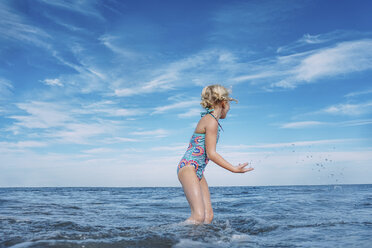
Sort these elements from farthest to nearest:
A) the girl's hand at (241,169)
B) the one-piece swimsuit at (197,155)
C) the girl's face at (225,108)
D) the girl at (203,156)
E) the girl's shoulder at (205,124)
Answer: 1. the girl's face at (225,108)
2. the one-piece swimsuit at (197,155)
3. the girl's shoulder at (205,124)
4. the girl at (203,156)
5. the girl's hand at (241,169)

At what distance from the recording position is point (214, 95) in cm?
494

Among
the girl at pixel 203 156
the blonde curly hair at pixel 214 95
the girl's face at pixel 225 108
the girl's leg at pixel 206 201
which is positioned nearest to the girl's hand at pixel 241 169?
the girl at pixel 203 156

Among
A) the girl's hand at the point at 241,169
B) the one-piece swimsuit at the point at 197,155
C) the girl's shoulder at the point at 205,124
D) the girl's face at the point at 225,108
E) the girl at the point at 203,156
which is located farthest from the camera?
the girl's face at the point at 225,108

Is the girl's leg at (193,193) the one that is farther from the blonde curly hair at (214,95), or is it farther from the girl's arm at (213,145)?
the blonde curly hair at (214,95)

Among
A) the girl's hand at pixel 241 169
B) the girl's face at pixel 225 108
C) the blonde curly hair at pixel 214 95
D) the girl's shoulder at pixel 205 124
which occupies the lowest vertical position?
the girl's hand at pixel 241 169

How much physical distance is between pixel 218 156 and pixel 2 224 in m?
4.14

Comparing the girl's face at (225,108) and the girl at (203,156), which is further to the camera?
the girl's face at (225,108)

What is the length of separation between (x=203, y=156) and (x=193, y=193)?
0.64 metres

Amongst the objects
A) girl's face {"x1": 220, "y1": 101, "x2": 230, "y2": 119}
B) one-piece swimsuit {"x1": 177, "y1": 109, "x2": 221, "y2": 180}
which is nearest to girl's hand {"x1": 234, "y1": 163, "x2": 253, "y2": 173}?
one-piece swimsuit {"x1": 177, "y1": 109, "x2": 221, "y2": 180}

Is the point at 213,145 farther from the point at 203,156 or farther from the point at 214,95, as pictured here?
the point at 214,95

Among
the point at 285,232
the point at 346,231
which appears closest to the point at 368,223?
the point at 346,231

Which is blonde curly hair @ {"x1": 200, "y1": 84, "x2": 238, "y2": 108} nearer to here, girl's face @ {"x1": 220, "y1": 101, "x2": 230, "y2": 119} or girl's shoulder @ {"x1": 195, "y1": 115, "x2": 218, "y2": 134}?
girl's face @ {"x1": 220, "y1": 101, "x2": 230, "y2": 119}

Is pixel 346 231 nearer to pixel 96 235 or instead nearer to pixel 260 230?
pixel 260 230

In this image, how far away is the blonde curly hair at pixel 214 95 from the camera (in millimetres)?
4934
